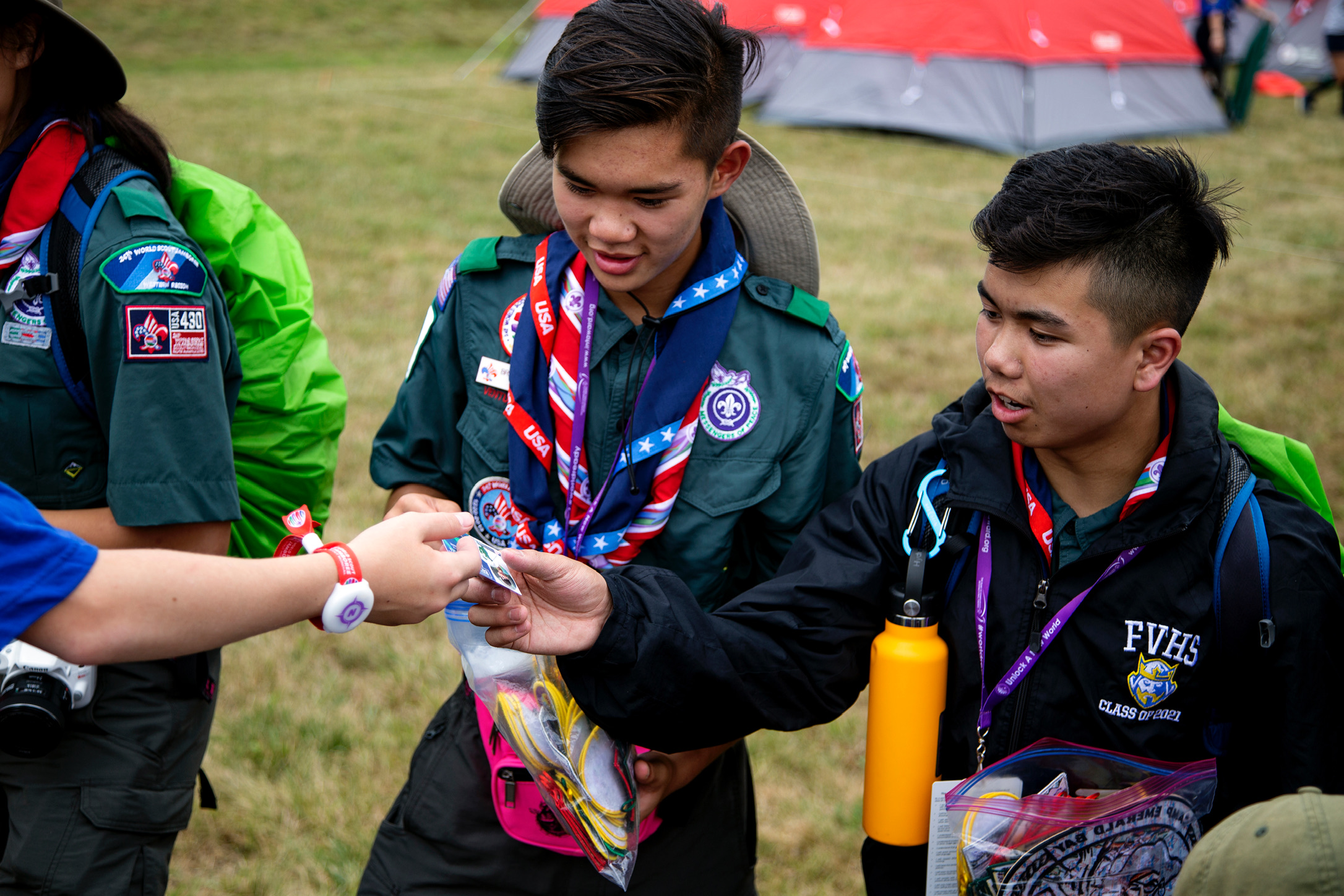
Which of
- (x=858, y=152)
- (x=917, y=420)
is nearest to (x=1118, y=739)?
(x=917, y=420)

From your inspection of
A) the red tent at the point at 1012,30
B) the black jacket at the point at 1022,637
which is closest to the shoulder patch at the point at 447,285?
the black jacket at the point at 1022,637

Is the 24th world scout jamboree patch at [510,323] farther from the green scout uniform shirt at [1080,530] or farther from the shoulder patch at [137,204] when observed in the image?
the green scout uniform shirt at [1080,530]

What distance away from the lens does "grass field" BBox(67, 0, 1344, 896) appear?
3744 millimetres

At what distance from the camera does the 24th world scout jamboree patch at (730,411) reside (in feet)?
7.79

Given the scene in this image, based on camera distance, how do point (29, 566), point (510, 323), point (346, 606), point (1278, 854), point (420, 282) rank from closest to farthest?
point (1278, 854), point (29, 566), point (346, 606), point (510, 323), point (420, 282)

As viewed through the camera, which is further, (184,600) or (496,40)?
(496,40)

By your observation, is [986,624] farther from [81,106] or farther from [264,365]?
[81,106]

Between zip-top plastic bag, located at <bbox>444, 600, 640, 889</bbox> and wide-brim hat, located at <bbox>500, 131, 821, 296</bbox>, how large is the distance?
969 millimetres

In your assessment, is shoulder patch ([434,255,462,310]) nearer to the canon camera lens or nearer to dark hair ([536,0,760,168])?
dark hair ([536,0,760,168])

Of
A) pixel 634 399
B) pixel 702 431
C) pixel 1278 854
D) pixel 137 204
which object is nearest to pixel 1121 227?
pixel 702 431

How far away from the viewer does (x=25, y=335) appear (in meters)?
2.20

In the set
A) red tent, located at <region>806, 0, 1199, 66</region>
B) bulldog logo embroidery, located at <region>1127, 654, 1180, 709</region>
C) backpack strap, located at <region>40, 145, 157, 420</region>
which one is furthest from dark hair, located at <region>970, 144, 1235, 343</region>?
red tent, located at <region>806, 0, 1199, 66</region>

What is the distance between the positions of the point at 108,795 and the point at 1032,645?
1818 mm

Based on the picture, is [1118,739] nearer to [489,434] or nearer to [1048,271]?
[1048,271]
